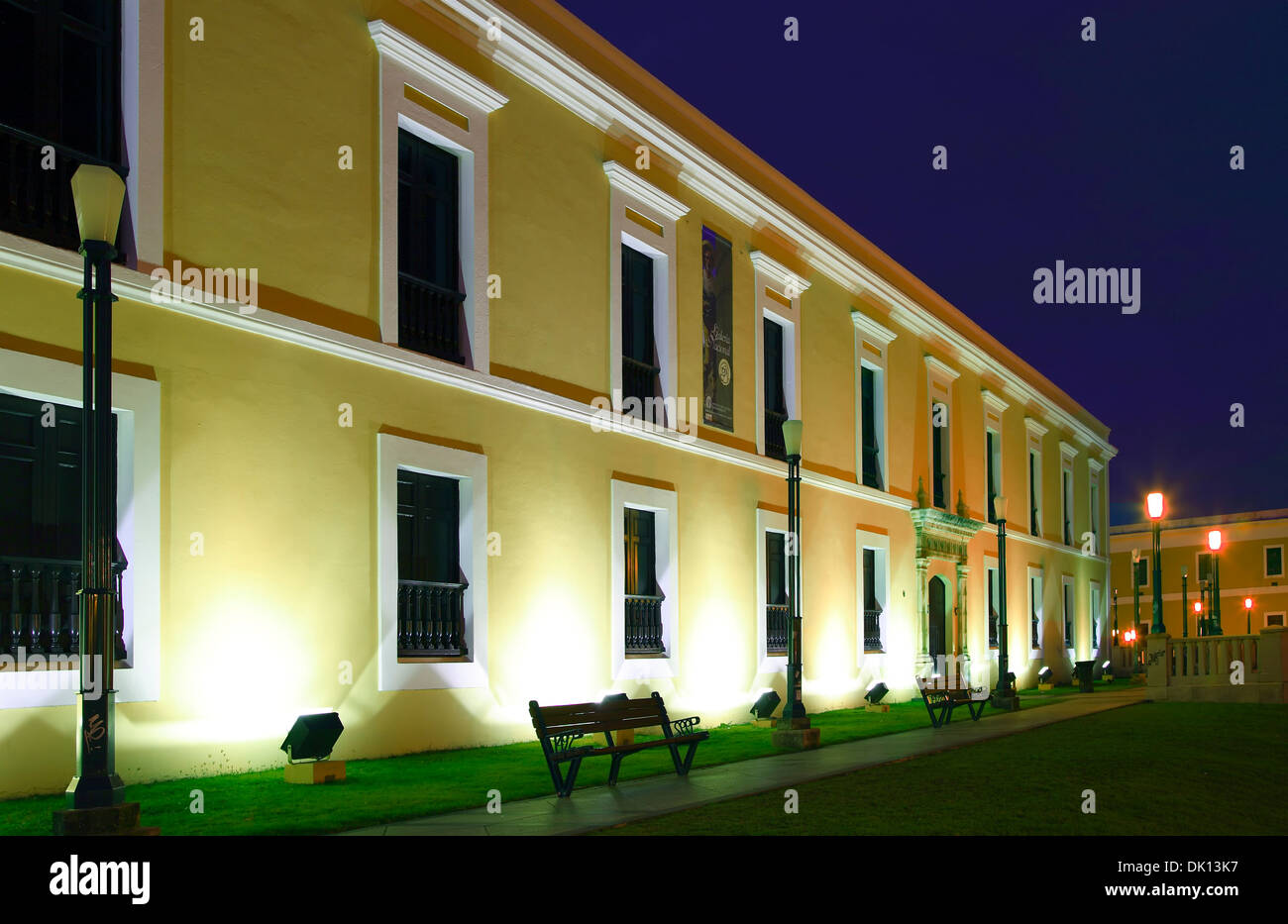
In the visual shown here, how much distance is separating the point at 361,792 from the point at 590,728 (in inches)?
80.6

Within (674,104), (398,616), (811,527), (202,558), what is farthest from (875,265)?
(202,558)

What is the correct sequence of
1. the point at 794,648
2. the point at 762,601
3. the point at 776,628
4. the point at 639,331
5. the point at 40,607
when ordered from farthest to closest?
1. the point at 776,628
2. the point at 762,601
3. the point at 639,331
4. the point at 794,648
5. the point at 40,607

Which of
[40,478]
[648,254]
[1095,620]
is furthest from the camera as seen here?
[1095,620]

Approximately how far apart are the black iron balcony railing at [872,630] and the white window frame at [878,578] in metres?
0.08

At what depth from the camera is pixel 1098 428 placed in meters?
47.8

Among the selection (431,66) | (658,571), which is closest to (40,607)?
(431,66)

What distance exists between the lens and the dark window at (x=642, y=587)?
57.7ft

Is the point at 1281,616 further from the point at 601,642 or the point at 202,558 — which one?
the point at 202,558

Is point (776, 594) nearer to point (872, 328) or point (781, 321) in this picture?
point (781, 321)

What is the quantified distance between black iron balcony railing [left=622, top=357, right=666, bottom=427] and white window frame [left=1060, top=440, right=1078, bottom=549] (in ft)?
88.0

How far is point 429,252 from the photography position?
48.4 ft

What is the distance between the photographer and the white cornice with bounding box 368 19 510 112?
44.1 ft

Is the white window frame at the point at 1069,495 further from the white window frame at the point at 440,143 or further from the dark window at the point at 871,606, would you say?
the white window frame at the point at 440,143

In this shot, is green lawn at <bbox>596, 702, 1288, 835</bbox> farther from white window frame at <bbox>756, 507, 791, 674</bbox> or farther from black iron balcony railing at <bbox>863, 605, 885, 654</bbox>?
black iron balcony railing at <bbox>863, 605, 885, 654</bbox>
